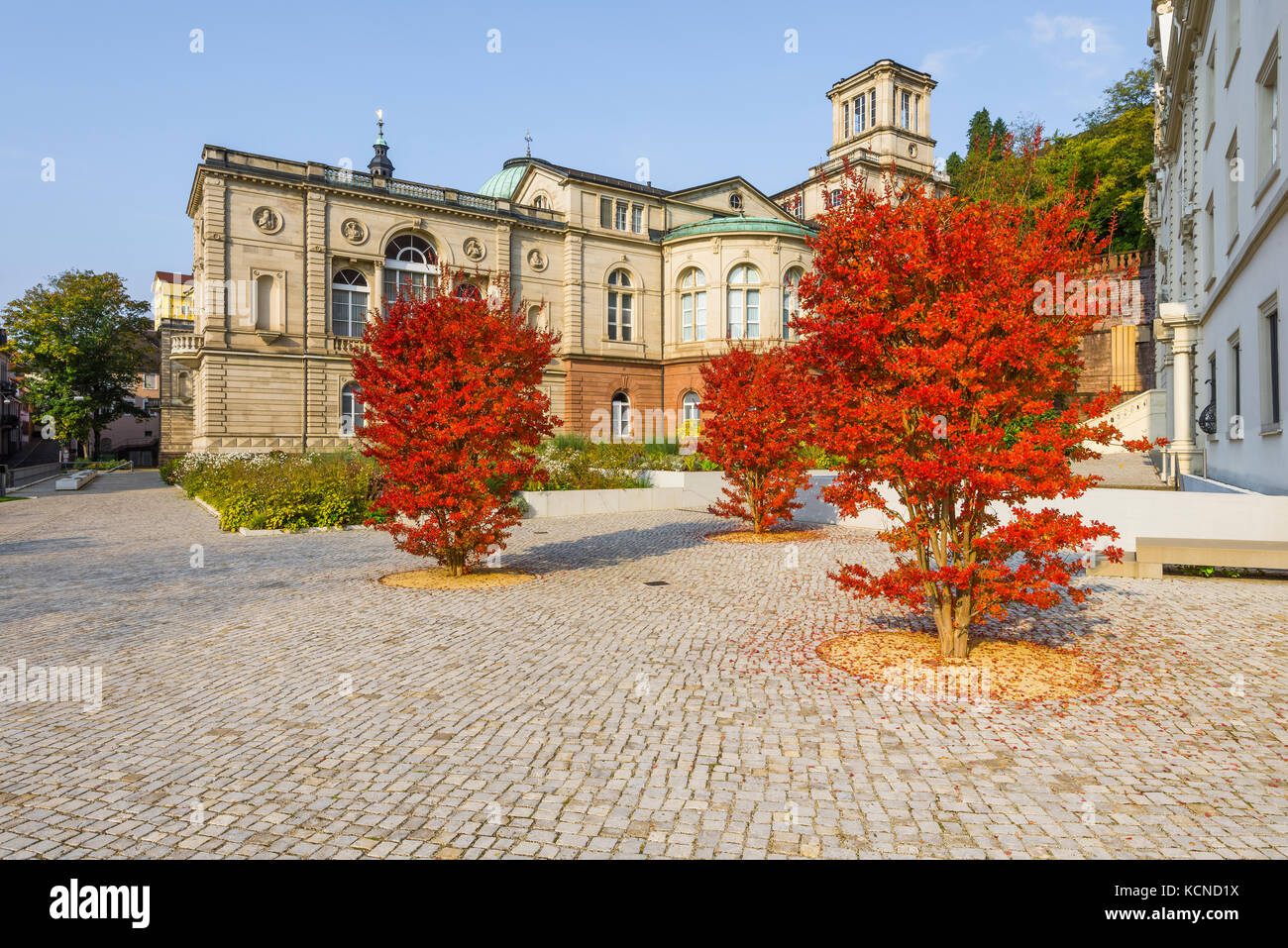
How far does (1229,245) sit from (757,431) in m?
11.0

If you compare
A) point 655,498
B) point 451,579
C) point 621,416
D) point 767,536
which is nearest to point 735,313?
point 621,416

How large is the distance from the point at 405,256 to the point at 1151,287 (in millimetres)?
38884

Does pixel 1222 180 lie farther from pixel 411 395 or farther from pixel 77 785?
pixel 77 785

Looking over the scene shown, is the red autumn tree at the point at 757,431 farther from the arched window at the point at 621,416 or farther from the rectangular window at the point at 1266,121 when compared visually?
the arched window at the point at 621,416

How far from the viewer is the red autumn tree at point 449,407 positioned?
10.3m

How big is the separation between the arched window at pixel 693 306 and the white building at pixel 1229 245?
68.8 feet

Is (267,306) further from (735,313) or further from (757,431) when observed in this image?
(757,431)

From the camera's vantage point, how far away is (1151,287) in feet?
131

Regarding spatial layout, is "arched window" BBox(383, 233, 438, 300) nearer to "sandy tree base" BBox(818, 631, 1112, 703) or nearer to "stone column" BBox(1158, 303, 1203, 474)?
"stone column" BBox(1158, 303, 1203, 474)

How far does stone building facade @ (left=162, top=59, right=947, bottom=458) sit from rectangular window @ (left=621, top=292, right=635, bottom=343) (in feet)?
0.23

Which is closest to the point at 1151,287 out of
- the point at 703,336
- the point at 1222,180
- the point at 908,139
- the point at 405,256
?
the point at 908,139

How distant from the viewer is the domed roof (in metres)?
49.0

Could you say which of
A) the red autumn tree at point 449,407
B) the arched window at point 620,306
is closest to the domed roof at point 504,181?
the arched window at point 620,306

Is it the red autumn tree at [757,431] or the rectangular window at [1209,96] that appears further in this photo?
the rectangular window at [1209,96]
